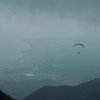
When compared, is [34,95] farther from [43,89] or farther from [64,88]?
[64,88]

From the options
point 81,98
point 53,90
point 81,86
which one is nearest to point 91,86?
point 81,86

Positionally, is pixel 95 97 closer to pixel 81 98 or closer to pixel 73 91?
pixel 81 98

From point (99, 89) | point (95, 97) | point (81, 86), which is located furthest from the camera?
point (81, 86)

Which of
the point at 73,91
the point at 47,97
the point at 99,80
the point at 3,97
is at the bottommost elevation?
the point at 3,97

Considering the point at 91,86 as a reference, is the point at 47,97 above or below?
below

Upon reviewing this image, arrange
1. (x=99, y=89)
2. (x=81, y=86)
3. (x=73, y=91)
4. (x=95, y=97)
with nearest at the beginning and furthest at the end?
(x=95, y=97) → (x=99, y=89) → (x=73, y=91) → (x=81, y=86)

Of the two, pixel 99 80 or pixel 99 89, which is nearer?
pixel 99 89
